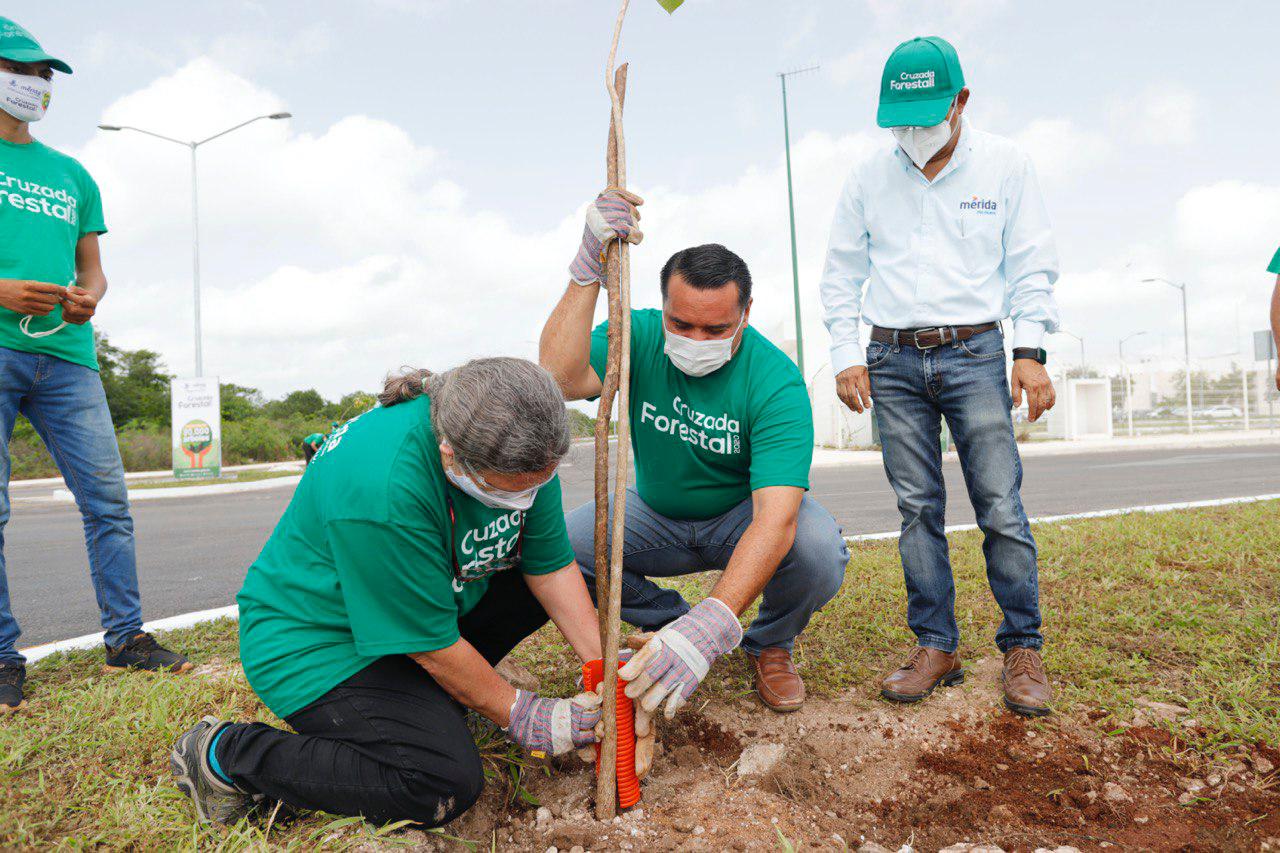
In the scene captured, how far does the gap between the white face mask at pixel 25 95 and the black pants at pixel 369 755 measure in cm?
242

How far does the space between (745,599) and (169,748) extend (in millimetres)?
1771

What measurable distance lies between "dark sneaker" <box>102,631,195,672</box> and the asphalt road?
3.78 ft

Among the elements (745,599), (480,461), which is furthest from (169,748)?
(745,599)

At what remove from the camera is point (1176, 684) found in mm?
2713

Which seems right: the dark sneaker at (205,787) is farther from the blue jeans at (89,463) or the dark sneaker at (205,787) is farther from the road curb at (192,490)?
the road curb at (192,490)

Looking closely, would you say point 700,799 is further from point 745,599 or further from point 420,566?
point 420,566

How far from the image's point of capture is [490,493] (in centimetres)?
193

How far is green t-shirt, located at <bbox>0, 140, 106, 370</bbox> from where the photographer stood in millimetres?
2842

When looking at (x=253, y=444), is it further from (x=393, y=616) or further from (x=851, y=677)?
(x=393, y=616)

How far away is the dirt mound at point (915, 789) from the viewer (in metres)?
2.00

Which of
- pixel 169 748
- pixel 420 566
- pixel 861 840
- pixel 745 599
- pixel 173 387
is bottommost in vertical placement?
pixel 861 840

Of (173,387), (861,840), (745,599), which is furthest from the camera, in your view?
(173,387)

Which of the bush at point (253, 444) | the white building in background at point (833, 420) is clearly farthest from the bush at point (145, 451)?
the white building in background at point (833, 420)

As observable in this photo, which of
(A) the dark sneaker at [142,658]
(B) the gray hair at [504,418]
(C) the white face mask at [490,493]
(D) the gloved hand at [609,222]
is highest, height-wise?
(D) the gloved hand at [609,222]
